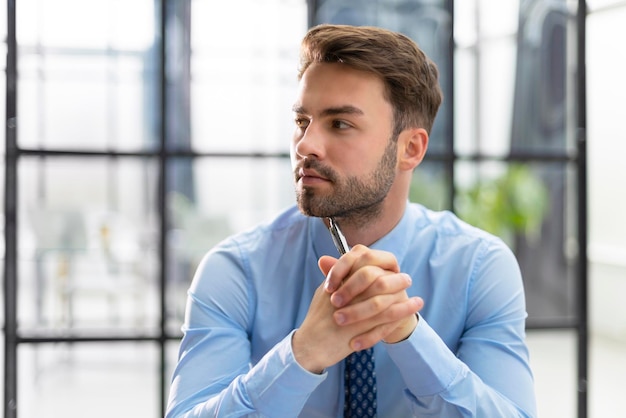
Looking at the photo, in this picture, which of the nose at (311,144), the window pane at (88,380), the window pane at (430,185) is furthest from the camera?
the window pane at (430,185)

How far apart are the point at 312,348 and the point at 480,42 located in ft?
5.95

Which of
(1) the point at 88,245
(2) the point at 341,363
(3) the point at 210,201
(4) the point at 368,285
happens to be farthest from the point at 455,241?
(1) the point at 88,245

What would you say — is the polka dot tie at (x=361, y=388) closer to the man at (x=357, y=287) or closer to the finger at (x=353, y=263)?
the man at (x=357, y=287)

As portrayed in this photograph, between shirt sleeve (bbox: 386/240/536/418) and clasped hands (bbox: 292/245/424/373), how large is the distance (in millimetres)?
78

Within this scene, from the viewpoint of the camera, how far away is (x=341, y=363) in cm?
155

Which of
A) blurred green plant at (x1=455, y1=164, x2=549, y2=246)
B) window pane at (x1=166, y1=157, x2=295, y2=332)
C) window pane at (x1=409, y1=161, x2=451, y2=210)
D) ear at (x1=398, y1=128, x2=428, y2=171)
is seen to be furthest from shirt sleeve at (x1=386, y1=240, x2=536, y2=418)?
blurred green plant at (x1=455, y1=164, x2=549, y2=246)

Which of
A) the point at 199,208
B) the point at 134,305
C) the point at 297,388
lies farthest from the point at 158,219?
the point at 297,388

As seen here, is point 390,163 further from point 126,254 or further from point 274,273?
point 126,254

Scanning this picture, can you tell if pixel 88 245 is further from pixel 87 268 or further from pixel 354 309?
pixel 354 309

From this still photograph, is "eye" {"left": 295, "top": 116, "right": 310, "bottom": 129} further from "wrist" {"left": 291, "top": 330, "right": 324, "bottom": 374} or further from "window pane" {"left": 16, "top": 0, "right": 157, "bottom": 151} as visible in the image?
"window pane" {"left": 16, "top": 0, "right": 157, "bottom": 151}

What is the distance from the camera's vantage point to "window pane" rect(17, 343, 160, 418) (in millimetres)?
2514

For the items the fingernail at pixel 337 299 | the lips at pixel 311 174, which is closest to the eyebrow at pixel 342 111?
the lips at pixel 311 174

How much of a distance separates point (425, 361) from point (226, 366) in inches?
15.3

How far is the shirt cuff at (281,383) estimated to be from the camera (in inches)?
50.2
